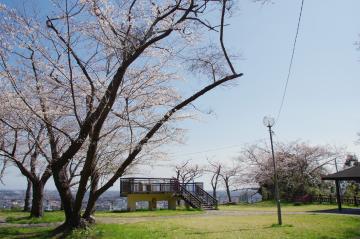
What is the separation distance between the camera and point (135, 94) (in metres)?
11.9

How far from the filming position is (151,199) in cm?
2648

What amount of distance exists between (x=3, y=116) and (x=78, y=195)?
15.0 ft

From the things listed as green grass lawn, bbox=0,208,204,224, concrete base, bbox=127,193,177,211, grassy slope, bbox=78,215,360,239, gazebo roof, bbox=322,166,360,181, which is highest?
gazebo roof, bbox=322,166,360,181

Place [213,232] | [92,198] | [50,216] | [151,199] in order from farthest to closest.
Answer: [151,199]
[50,216]
[92,198]
[213,232]

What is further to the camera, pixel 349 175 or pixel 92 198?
pixel 349 175

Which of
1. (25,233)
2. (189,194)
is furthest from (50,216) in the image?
(189,194)

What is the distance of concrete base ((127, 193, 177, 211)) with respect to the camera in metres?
25.5

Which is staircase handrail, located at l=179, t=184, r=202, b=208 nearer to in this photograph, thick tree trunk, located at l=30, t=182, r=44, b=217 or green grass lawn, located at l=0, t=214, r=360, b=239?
Result: thick tree trunk, located at l=30, t=182, r=44, b=217

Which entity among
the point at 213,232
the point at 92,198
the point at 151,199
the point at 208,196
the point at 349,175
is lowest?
the point at 213,232

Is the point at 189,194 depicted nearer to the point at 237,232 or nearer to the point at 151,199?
the point at 151,199

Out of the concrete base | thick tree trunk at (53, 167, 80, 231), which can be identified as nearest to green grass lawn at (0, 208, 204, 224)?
the concrete base

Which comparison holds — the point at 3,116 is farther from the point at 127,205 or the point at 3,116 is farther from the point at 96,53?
the point at 127,205

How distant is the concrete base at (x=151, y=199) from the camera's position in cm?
2547

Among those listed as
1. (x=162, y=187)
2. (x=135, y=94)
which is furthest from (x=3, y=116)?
(x=162, y=187)
